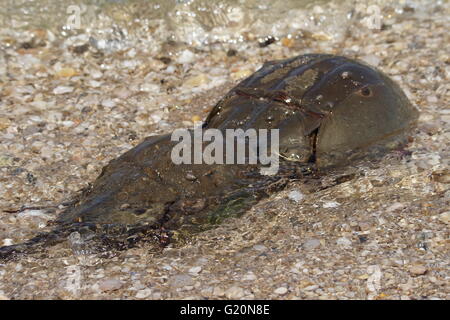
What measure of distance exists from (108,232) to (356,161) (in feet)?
5.19

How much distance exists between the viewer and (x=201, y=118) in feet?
16.1

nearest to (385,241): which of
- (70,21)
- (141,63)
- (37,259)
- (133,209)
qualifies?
(133,209)

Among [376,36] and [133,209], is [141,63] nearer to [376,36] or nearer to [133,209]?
[376,36]

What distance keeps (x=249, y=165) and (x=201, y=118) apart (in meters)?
1.15

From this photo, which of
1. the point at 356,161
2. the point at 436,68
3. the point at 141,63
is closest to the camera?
the point at 356,161

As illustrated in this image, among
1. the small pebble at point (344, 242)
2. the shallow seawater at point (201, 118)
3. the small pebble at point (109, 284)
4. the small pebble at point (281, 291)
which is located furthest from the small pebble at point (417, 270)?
the small pebble at point (109, 284)

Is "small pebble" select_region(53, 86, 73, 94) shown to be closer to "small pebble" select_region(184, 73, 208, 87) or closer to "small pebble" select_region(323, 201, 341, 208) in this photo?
"small pebble" select_region(184, 73, 208, 87)

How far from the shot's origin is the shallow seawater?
3139mm

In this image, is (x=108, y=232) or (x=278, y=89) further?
(x=278, y=89)

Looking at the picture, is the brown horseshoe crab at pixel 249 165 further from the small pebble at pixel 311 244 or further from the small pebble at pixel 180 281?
the small pebble at pixel 311 244

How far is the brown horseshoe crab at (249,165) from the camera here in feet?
11.1

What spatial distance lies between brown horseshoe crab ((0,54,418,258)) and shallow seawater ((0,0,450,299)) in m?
0.10
